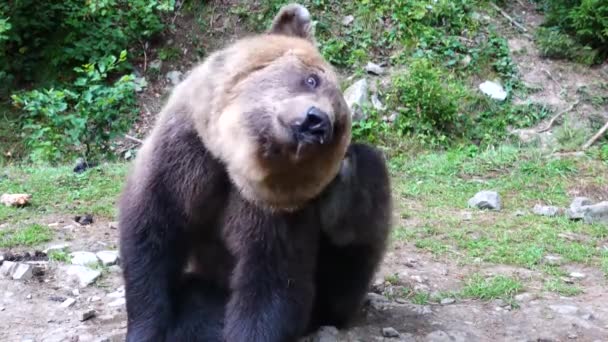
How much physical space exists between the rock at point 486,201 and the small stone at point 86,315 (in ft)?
12.0

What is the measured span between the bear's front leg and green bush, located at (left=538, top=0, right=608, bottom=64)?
27.0 feet

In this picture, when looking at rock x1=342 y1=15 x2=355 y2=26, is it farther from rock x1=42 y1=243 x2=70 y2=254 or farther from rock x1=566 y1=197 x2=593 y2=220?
rock x1=42 y1=243 x2=70 y2=254

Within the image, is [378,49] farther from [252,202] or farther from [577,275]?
[252,202]

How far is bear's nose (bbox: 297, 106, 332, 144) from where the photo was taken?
3074mm

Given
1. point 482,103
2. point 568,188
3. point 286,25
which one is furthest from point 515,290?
point 482,103

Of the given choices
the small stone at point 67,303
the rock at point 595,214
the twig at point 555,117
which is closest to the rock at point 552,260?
the rock at point 595,214

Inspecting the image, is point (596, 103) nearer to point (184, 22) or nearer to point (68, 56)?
point (184, 22)

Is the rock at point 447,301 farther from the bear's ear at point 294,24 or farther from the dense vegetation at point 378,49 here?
the dense vegetation at point 378,49

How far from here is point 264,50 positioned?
11.7 feet

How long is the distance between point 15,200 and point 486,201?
3848 mm

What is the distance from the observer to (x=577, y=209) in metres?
6.86

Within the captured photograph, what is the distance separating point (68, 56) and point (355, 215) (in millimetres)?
7916

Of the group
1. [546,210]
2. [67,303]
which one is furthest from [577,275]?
[67,303]

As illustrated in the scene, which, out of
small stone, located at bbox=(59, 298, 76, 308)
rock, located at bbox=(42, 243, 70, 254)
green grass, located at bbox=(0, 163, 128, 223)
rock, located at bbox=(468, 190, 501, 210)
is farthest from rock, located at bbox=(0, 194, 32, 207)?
rock, located at bbox=(468, 190, 501, 210)
